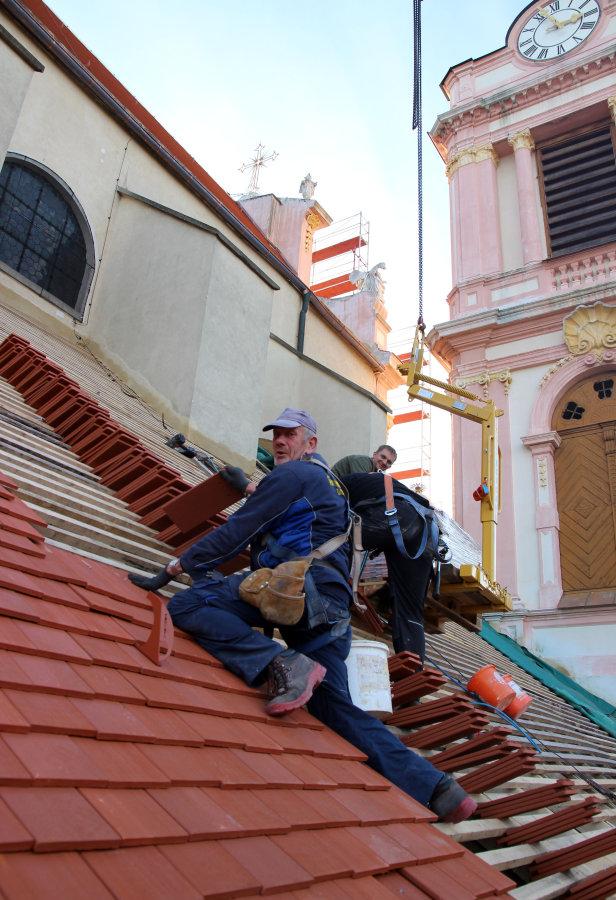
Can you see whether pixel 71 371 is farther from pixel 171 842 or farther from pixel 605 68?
pixel 605 68

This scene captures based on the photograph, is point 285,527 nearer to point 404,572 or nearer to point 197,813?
point 197,813

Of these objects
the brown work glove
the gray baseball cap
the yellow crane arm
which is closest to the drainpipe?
the yellow crane arm

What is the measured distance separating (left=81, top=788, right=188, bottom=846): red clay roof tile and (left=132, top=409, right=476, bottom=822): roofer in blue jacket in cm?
111

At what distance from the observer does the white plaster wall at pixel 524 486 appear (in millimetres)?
15258

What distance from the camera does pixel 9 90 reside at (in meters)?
7.23

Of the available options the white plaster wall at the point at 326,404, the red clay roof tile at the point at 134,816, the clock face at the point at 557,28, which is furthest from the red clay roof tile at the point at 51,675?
the clock face at the point at 557,28

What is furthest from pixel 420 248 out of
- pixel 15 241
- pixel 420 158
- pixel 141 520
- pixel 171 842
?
pixel 171 842

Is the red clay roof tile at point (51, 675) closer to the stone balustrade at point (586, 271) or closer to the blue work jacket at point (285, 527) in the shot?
the blue work jacket at point (285, 527)

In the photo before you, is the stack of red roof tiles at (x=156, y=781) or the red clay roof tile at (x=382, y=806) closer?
the stack of red roof tiles at (x=156, y=781)

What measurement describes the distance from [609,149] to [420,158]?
916 centimetres

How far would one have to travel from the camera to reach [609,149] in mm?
18953

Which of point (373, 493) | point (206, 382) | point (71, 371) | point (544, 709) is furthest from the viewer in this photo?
point (206, 382)

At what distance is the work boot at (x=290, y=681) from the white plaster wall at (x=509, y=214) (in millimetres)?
17866

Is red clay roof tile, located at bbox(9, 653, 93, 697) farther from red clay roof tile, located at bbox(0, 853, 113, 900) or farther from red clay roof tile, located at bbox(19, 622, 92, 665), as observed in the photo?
red clay roof tile, located at bbox(0, 853, 113, 900)
